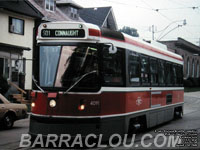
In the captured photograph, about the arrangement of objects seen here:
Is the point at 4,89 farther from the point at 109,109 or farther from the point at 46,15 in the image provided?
the point at 109,109

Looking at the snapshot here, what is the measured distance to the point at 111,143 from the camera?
10.1m

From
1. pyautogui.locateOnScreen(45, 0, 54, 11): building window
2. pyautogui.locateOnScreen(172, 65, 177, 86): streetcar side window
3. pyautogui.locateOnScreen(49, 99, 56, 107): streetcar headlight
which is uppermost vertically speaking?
pyautogui.locateOnScreen(45, 0, 54, 11): building window

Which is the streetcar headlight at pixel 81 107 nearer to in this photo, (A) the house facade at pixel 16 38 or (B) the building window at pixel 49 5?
(A) the house facade at pixel 16 38

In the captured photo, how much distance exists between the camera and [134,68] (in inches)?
460

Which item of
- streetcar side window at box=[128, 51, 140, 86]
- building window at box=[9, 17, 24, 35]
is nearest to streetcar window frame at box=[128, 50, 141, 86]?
streetcar side window at box=[128, 51, 140, 86]

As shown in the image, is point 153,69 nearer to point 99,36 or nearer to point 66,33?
point 99,36

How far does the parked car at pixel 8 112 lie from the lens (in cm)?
1378

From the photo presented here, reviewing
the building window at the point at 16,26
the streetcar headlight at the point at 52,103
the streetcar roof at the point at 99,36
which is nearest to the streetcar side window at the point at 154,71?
the streetcar roof at the point at 99,36

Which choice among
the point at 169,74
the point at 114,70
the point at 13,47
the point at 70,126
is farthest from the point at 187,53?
the point at 70,126

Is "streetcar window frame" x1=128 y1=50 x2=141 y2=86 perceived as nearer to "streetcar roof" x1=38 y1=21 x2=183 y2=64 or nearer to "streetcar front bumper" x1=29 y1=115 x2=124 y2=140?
"streetcar roof" x1=38 y1=21 x2=183 y2=64

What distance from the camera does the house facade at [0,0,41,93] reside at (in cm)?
2780

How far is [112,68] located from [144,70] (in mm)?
2790

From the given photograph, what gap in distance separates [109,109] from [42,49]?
93.1 inches

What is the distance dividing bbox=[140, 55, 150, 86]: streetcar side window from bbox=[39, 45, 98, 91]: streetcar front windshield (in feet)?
10.7
